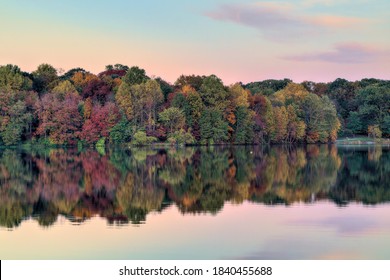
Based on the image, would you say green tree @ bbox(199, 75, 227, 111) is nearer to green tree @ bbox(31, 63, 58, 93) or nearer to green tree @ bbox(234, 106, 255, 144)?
green tree @ bbox(234, 106, 255, 144)

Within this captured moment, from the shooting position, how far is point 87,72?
82.6 metres

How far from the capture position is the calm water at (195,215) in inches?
469

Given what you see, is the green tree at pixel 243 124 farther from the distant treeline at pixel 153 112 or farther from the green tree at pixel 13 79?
the green tree at pixel 13 79

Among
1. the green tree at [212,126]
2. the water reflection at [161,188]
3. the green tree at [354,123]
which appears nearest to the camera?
the water reflection at [161,188]

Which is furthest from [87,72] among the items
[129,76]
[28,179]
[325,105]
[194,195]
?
[194,195]

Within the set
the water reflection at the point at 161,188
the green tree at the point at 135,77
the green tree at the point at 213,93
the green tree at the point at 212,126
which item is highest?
the green tree at the point at 135,77

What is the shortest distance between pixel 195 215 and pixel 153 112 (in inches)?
2069

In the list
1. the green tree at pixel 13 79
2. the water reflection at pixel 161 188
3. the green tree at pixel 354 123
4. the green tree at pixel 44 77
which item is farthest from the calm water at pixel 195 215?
the green tree at pixel 354 123

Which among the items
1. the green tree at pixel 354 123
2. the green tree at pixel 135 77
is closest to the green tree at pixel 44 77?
the green tree at pixel 135 77

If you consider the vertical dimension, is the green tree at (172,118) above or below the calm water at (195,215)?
above

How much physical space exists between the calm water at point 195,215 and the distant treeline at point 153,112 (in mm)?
37772

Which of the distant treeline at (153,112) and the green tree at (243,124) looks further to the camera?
the green tree at (243,124)

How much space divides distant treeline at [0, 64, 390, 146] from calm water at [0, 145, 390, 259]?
124 feet

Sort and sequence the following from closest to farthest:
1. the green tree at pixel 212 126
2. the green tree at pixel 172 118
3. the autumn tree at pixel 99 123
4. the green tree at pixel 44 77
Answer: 1. the autumn tree at pixel 99 123
2. the green tree at pixel 172 118
3. the green tree at pixel 212 126
4. the green tree at pixel 44 77
